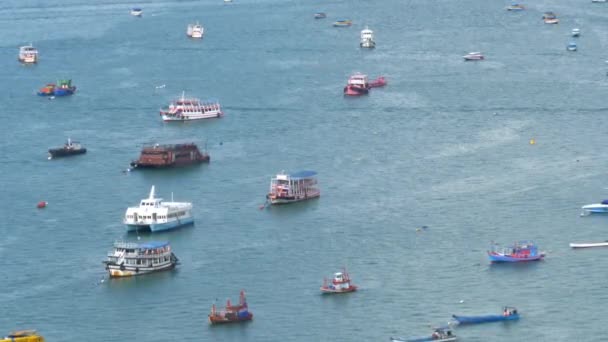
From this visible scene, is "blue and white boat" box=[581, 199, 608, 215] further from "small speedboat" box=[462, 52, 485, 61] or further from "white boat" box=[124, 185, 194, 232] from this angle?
"small speedboat" box=[462, 52, 485, 61]

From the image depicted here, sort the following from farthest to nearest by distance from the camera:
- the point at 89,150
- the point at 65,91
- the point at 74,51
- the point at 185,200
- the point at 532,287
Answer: the point at 74,51
the point at 65,91
the point at 89,150
the point at 185,200
the point at 532,287

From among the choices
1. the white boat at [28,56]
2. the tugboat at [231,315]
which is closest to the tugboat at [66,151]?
the tugboat at [231,315]

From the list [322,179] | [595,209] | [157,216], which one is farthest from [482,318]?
[322,179]

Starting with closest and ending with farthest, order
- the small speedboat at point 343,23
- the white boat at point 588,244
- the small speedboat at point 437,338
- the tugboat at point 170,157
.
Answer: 1. the small speedboat at point 437,338
2. the white boat at point 588,244
3. the tugboat at point 170,157
4. the small speedboat at point 343,23

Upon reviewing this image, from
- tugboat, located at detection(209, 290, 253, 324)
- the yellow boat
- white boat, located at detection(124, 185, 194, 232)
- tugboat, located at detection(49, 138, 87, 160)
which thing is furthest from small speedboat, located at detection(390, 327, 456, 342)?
tugboat, located at detection(49, 138, 87, 160)

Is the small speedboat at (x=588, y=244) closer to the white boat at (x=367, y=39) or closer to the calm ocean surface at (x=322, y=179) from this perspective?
the calm ocean surface at (x=322, y=179)

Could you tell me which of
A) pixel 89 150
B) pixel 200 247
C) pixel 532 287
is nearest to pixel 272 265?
pixel 200 247

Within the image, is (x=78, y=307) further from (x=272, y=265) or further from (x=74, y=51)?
(x=74, y=51)
